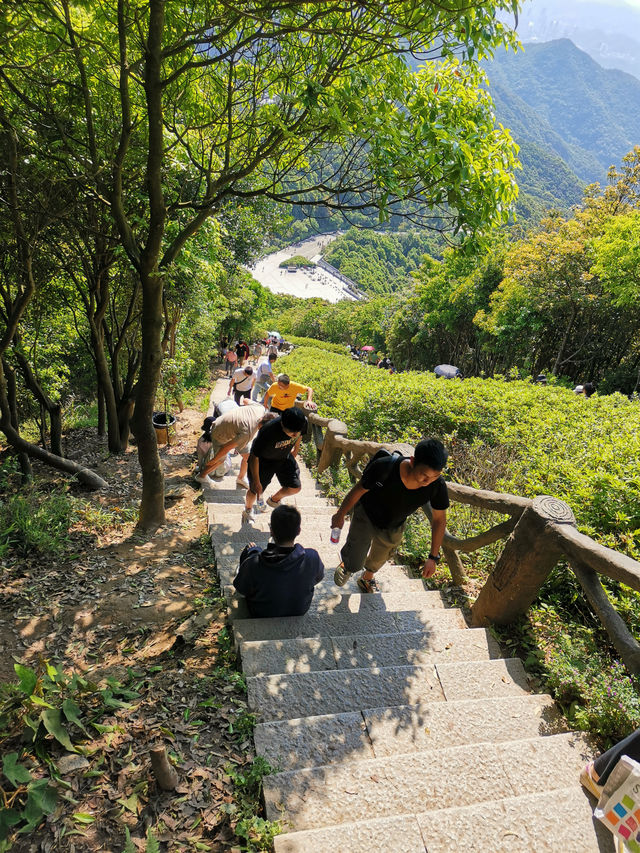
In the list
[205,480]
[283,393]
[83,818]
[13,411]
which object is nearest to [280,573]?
[83,818]

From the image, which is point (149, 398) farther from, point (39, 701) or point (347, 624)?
point (39, 701)

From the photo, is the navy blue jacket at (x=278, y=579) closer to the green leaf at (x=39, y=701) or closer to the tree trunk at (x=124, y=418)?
the green leaf at (x=39, y=701)

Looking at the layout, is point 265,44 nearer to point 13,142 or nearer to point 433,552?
point 13,142

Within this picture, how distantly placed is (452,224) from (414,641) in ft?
10.3

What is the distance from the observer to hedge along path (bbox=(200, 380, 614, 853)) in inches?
71.9

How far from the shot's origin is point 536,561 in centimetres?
297

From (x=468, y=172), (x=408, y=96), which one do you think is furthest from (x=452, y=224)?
(x=408, y=96)

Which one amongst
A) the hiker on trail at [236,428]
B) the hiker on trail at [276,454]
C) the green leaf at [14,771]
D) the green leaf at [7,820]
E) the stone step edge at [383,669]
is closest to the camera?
the green leaf at [7,820]

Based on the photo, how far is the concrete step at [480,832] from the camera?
1.71 metres

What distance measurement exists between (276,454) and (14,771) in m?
3.10

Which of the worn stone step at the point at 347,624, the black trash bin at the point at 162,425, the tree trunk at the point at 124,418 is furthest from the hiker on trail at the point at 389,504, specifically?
the black trash bin at the point at 162,425

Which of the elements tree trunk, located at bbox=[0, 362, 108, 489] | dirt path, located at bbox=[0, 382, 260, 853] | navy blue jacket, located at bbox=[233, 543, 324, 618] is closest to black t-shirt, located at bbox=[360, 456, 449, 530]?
navy blue jacket, located at bbox=[233, 543, 324, 618]

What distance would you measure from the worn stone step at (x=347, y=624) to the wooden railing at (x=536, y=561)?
0.87 ft

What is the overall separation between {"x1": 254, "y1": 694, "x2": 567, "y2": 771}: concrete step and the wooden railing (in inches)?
23.3
